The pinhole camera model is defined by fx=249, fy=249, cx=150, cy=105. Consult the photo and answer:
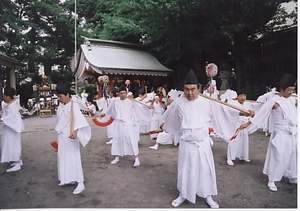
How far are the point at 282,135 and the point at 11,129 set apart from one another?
499 cm

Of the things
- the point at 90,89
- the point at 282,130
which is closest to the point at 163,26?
the point at 282,130

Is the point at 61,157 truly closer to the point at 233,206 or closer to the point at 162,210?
the point at 162,210

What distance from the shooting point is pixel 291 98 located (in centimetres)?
375

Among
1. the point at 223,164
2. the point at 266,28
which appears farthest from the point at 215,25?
the point at 223,164

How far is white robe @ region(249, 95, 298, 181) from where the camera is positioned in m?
3.62

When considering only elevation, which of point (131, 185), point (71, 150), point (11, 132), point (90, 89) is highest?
point (90, 89)

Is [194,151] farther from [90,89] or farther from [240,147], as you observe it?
[90,89]

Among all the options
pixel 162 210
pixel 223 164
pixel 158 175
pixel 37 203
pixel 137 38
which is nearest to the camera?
pixel 162 210

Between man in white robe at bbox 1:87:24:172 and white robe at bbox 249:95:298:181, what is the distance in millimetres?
4403

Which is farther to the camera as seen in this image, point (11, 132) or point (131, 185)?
point (11, 132)

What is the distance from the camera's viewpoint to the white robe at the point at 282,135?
11.9ft

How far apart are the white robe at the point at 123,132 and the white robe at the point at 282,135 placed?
7.85ft

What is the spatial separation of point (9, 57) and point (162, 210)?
6.20 m

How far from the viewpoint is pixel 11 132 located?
16.8 feet
